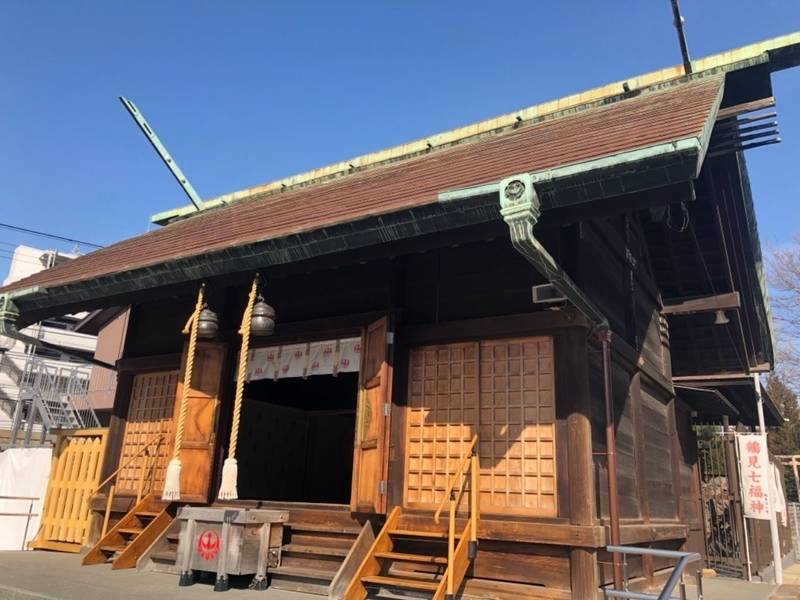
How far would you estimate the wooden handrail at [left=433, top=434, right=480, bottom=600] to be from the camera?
5625mm

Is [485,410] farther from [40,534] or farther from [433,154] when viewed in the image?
[40,534]

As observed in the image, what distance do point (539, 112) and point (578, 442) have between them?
4881 mm

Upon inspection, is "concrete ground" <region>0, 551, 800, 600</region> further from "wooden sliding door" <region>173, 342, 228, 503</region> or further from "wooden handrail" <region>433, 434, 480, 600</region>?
"wooden handrail" <region>433, 434, 480, 600</region>

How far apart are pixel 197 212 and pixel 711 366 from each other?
10.3m

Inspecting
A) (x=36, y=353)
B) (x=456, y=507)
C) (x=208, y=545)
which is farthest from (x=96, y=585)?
(x=36, y=353)

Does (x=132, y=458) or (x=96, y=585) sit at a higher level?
(x=132, y=458)

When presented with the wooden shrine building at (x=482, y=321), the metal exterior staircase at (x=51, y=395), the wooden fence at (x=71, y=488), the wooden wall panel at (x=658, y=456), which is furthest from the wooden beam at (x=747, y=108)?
the metal exterior staircase at (x=51, y=395)

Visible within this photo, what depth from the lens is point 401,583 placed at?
230 inches

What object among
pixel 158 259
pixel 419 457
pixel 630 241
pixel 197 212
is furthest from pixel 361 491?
pixel 197 212

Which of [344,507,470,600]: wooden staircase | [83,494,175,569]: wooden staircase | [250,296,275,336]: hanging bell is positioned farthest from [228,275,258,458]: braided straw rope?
[83,494,175,569]: wooden staircase

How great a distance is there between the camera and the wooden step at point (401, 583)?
5727mm

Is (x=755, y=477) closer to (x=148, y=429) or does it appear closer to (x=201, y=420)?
(x=201, y=420)

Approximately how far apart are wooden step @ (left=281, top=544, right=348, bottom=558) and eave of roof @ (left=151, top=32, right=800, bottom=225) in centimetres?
590

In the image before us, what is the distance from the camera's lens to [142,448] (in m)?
9.32
